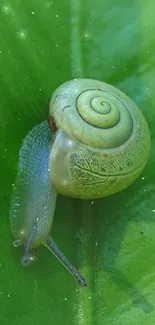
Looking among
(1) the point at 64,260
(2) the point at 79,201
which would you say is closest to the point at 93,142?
(2) the point at 79,201

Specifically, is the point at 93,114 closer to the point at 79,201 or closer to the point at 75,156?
the point at 75,156

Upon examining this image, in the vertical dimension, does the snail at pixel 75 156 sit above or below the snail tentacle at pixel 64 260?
above

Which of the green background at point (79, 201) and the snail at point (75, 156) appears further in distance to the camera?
the snail at point (75, 156)

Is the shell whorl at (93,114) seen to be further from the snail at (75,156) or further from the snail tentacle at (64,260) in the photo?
the snail tentacle at (64,260)

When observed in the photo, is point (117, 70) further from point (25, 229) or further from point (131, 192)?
point (25, 229)

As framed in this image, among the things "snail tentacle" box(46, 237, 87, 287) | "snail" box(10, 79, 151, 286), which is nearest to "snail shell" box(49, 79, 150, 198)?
"snail" box(10, 79, 151, 286)

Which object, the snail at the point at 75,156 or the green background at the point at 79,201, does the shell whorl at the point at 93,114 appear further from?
the green background at the point at 79,201

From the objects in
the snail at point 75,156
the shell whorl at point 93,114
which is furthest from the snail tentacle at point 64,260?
the shell whorl at point 93,114
